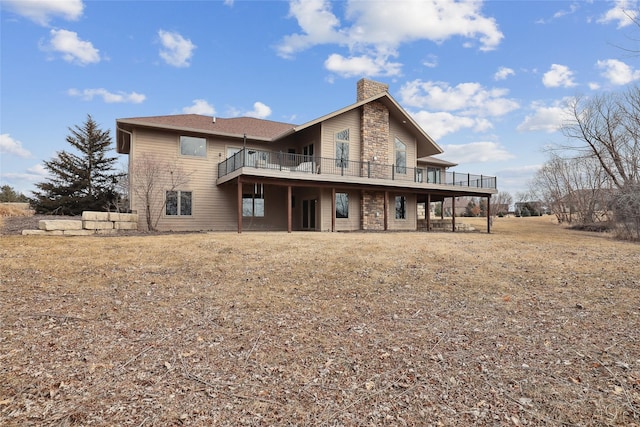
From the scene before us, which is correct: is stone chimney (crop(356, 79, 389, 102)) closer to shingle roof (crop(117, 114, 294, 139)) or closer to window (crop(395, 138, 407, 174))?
window (crop(395, 138, 407, 174))

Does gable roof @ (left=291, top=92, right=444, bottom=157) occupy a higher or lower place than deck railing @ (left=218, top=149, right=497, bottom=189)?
higher

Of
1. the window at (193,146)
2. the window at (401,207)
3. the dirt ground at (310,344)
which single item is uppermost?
the window at (193,146)

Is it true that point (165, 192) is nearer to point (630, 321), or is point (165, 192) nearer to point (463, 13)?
point (463, 13)

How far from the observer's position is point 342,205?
57.6 feet

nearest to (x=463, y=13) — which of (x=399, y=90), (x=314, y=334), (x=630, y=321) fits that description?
(x=399, y=90)

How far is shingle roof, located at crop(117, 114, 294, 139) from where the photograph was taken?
15.1 m

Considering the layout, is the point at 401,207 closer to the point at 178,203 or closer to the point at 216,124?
the point at 216,124

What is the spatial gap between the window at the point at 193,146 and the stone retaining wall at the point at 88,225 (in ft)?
13.5

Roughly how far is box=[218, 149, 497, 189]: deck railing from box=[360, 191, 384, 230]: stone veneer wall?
41.1 inches

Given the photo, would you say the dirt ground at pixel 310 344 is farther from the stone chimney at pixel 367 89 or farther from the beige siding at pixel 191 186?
the stone chimney at pixel 367 89

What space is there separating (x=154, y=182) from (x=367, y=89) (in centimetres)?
1190

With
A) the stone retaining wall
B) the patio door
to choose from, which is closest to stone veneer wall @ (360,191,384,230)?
the patio door

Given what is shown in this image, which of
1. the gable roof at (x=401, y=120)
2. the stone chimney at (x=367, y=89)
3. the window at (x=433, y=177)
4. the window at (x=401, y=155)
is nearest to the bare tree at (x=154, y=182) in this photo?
the gable roof at (x=401, y=120)

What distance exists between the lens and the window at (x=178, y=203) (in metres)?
15.8
